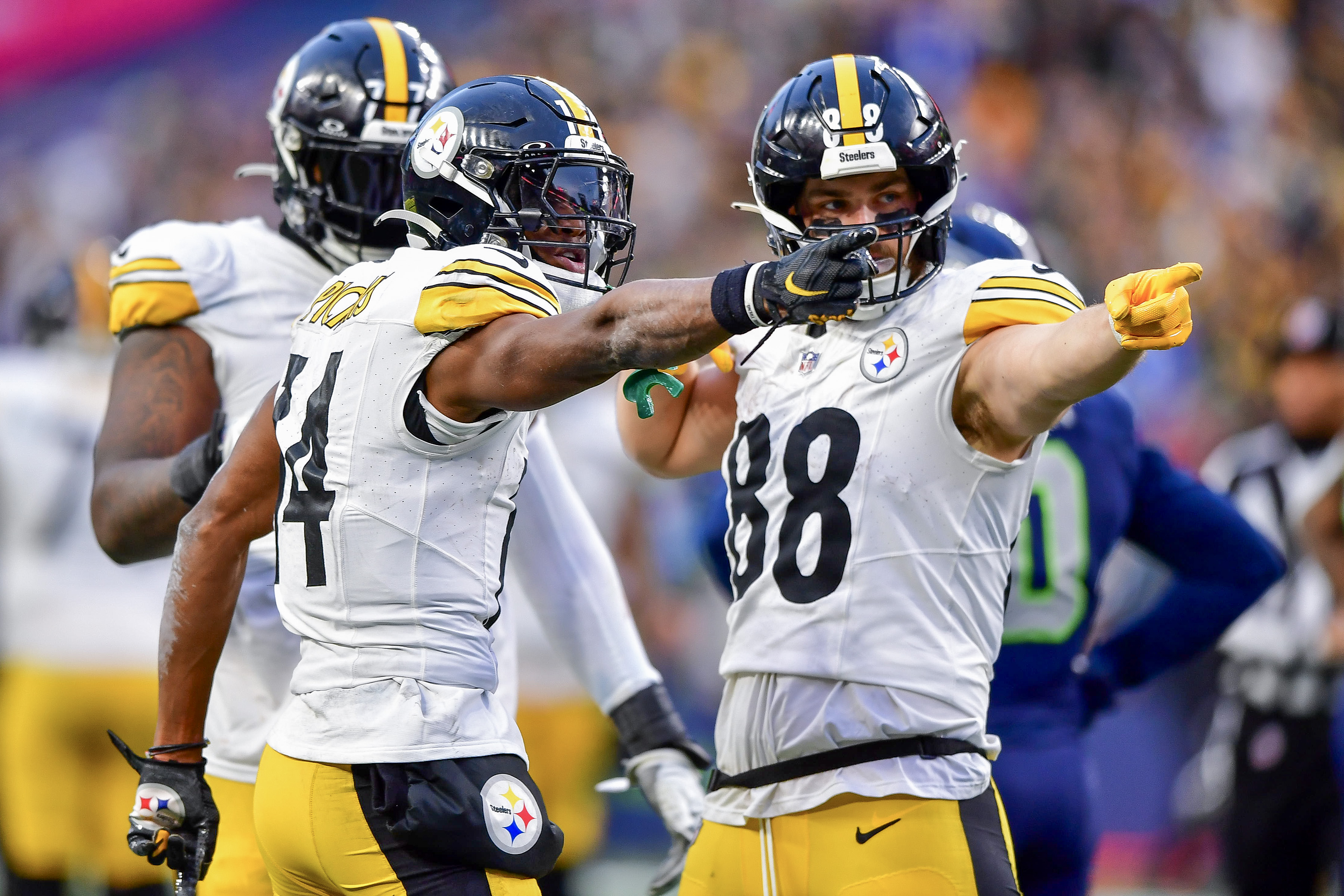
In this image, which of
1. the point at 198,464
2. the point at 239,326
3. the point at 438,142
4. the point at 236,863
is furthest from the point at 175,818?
the point at 438,142

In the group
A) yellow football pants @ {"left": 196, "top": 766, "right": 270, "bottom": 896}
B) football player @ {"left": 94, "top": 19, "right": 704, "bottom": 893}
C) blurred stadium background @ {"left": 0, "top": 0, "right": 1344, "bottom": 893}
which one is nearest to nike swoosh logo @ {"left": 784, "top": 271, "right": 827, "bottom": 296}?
football player @ {"left": 94, "top": 19, "right": 704, "bottom": 893}

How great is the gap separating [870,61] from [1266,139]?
7091 mm

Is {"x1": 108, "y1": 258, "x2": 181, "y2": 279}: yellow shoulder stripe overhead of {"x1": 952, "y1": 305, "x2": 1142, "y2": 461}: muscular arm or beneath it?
overhead

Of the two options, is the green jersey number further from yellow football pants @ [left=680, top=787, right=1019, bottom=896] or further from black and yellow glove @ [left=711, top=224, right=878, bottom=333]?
black and yellow glove @ [left=711, top=224, right=878, bottom=333]

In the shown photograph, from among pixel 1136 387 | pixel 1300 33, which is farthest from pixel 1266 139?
pixel 1136 387

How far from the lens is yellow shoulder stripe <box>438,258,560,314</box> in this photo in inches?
88.4

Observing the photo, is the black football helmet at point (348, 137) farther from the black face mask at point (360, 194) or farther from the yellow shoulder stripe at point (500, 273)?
the yellow shoulder stripe at point (500, 273)

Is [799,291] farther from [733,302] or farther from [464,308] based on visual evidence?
[464,308]

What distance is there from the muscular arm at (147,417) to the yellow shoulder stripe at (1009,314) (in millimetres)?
1621

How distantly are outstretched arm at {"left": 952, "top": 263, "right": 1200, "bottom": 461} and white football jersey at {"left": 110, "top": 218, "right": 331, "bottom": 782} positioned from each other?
1.44 metres

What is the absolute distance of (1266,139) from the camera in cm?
900

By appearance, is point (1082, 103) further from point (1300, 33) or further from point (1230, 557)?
point (1230, 557)

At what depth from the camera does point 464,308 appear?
86.9 inches

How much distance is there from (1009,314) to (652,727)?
3.89 ft
